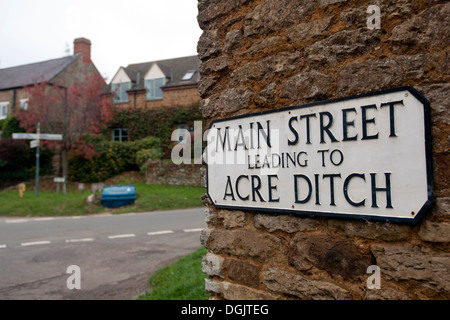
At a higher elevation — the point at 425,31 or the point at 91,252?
the point at 425,31

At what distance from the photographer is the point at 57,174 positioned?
2305 cm

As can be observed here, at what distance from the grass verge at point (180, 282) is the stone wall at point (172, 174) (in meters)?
13.2

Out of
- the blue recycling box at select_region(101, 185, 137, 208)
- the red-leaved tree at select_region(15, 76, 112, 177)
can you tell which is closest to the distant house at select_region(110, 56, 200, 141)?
the red-leaved tree at select_region(15, 76, 112, 177)

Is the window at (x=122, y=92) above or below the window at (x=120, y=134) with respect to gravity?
above

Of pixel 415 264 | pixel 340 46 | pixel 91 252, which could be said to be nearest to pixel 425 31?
pixel 340 46

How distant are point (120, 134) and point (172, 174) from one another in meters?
8.93

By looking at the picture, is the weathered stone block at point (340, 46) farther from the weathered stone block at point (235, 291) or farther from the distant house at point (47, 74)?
the distant house at point (47, 74)

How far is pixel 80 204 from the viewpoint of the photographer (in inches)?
564

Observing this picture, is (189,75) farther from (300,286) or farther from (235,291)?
(300,286)

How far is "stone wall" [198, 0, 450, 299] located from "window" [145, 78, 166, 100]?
934 inches

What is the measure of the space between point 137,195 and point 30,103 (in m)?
10.6

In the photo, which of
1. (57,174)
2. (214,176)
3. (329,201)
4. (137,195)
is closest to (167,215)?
(137,195)

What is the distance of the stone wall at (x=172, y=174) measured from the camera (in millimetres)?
19625

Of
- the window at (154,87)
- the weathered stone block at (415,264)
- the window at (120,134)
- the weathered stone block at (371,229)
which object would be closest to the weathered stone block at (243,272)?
the weathered stone block at (371,229)
